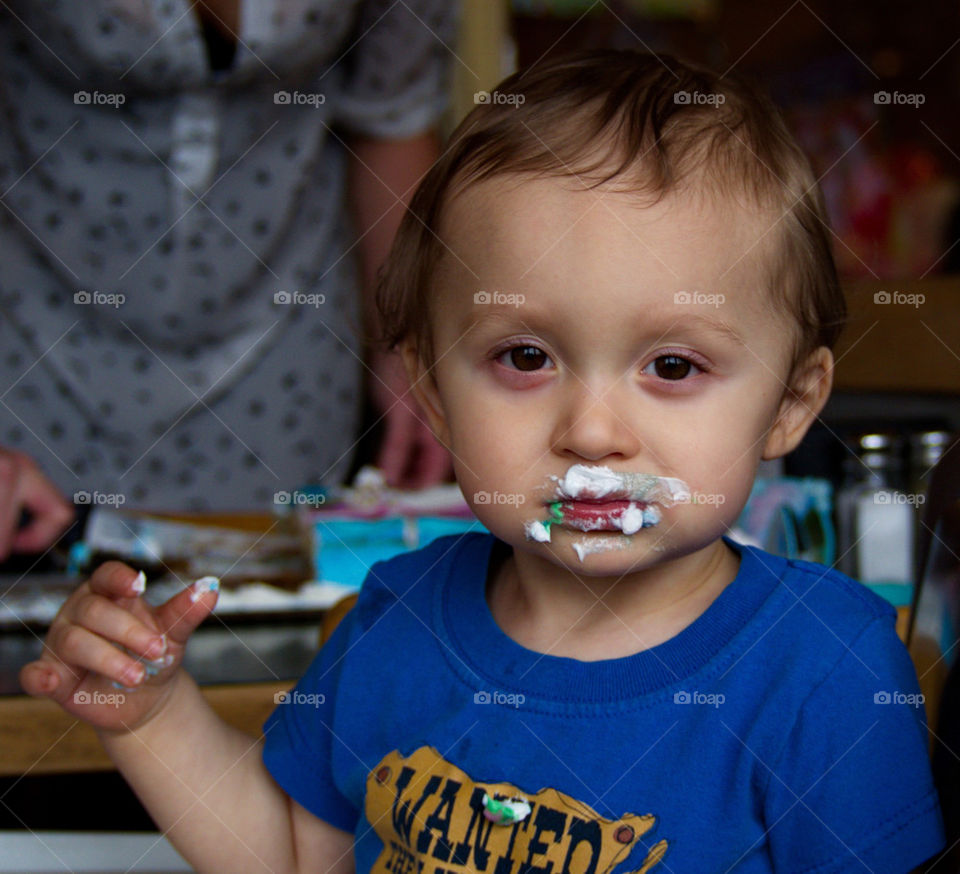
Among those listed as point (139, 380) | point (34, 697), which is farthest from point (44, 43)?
point (34, 697)

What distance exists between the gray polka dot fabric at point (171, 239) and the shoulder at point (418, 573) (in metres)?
0.68

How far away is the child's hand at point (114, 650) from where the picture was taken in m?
0.82

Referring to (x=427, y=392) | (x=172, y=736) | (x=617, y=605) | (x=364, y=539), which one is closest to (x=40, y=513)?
(x=364, y=539)

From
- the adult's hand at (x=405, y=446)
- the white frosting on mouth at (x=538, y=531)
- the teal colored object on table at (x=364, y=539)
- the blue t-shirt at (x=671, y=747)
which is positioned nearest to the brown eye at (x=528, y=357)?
the white frosting on mouth at (x=538, y=531)

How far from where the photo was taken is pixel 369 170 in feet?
5.94

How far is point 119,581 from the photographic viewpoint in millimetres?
831

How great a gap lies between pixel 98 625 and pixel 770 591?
52cm

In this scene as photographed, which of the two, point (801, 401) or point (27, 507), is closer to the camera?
point (801, 401)

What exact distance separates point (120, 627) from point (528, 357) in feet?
1.27

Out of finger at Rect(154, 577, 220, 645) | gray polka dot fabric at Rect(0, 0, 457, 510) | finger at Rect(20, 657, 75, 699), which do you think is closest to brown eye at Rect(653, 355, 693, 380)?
finger at Rect(154, 577, 220, 645)

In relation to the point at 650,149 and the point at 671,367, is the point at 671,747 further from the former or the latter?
the point at 650,149

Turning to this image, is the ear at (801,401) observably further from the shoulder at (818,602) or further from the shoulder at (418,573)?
the shoulder at (418,573)

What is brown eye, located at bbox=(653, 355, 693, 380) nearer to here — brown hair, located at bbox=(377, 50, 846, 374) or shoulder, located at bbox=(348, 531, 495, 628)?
brown hair, located at bbox=(377, 50, 846, 374)

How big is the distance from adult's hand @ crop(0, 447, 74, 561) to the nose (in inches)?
35.0
